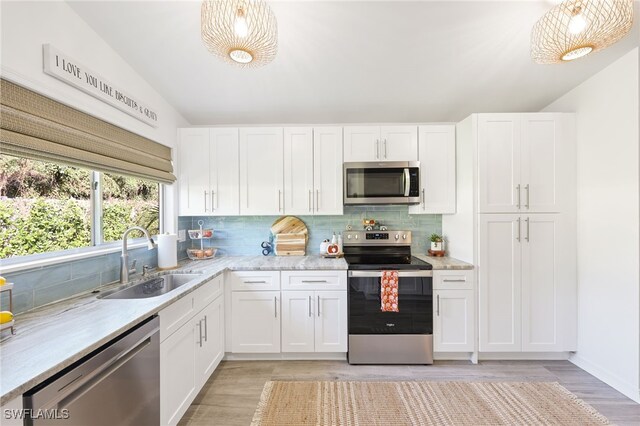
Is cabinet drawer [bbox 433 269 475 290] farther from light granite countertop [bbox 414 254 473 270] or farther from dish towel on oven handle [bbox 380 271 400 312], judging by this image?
dish towel on oven handle [bbox 380 271 400 312]

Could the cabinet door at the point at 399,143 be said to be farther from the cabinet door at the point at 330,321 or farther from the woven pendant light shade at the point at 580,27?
the cabinet door at the point at 330,321

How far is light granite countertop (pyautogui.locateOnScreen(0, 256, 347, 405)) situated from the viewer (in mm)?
875

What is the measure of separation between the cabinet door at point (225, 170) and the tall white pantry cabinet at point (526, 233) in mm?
2359

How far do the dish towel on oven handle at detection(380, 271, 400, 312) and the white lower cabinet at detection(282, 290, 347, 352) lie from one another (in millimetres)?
351

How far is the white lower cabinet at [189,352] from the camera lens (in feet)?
5.19

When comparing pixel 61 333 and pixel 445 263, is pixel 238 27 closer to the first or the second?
pixel 61 333

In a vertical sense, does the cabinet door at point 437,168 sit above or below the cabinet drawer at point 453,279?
above

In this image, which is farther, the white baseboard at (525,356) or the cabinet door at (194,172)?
the cabinet door at (194,172)

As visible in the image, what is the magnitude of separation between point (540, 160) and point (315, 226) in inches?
88.5

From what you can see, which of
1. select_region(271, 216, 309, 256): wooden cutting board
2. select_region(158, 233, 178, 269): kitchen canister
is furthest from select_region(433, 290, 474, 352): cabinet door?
select_region(158, 233, 178, 269): kitchen canister

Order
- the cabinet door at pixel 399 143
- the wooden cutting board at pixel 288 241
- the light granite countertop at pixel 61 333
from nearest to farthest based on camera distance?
the light granite countertop at pixel 61 333, the cabinet door at pixel 399 143, the wooden cutting board at pixel 288 241

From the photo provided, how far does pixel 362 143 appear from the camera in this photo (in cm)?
281

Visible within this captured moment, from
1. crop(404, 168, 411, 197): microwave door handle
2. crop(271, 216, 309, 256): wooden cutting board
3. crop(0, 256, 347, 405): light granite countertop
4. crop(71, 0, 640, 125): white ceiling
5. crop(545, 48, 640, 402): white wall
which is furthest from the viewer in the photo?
crop(271, 216, 309, 256): wooden cutting board

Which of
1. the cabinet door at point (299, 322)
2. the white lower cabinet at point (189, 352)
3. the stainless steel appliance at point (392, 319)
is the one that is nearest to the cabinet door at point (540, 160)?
the stainless steel appliance at point (392, 319)
